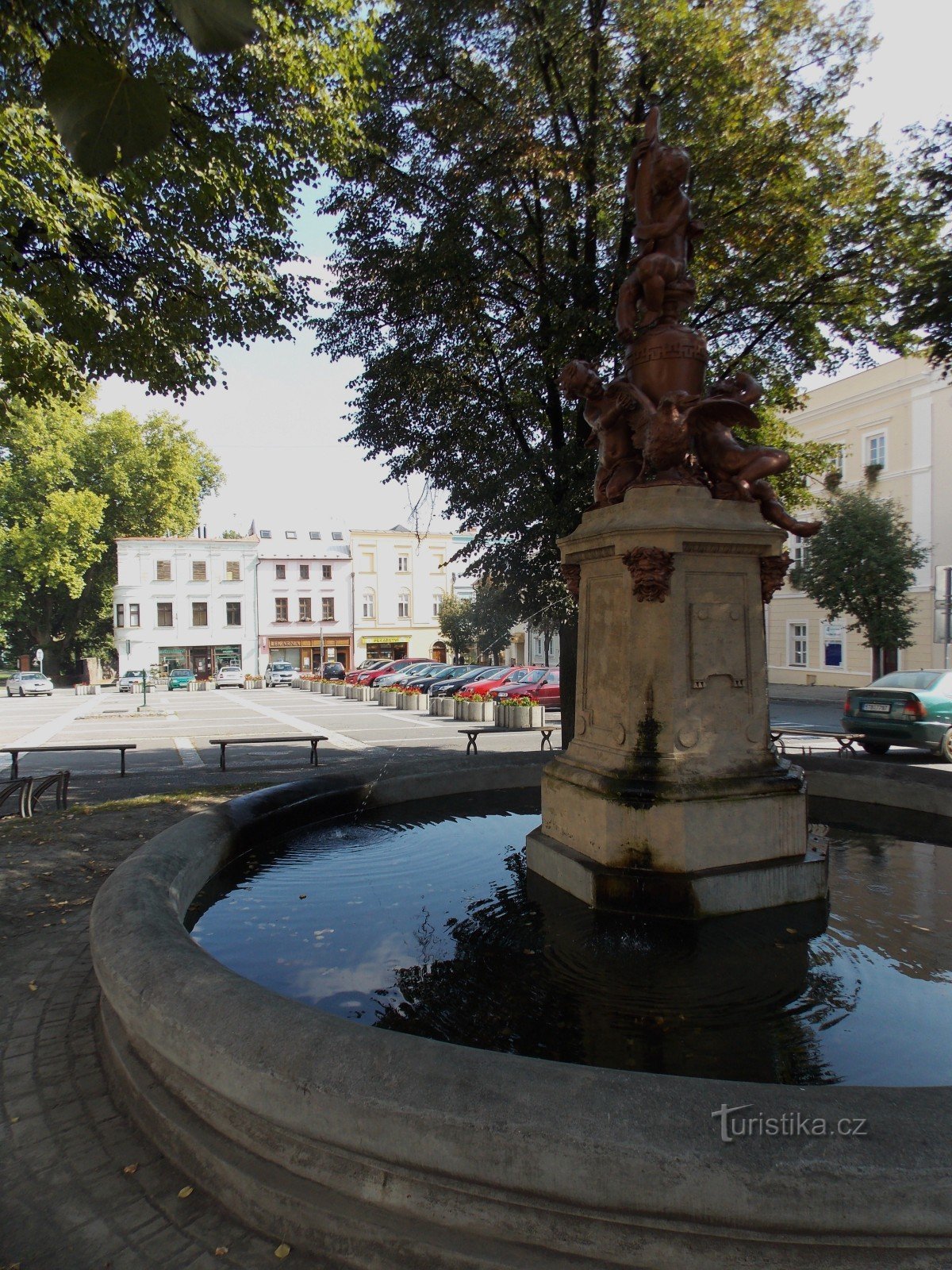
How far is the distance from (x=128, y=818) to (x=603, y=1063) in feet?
22.6

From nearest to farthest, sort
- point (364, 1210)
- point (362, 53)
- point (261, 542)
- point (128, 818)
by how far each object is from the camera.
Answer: point (364, 1210) < point (128, 818) < point (362, 53) < point (261, 542)

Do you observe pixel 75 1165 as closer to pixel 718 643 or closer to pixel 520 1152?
pixel 520 1152

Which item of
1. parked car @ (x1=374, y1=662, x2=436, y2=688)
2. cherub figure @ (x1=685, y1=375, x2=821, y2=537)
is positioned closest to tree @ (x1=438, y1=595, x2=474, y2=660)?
parked car @ (x1=374, y1=662, x2=436, y2=688)

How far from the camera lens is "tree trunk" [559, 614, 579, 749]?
10.7 meters

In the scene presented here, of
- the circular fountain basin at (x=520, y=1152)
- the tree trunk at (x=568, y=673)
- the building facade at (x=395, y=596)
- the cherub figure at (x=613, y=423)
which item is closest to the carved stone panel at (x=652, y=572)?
the cherub figure at (x=613, y=423)

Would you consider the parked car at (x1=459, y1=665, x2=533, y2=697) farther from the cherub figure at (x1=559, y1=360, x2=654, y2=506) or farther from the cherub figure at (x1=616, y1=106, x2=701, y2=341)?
the cherub figure at (x1=616, y1=106, x2=701, y2=341)

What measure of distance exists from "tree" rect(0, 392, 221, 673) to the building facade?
13436mm

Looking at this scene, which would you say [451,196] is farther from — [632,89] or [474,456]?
[474,456]

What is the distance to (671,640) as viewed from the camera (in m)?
4.71

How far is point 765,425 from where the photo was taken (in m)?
12.0

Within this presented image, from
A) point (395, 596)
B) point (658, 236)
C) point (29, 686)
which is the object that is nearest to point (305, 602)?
point (395, 596)

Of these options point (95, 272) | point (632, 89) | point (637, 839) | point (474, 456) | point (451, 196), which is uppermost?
point (632, 89)

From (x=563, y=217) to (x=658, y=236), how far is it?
5987mm

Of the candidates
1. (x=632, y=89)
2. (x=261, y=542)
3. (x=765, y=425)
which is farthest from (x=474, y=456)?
(x=261, y=542)
